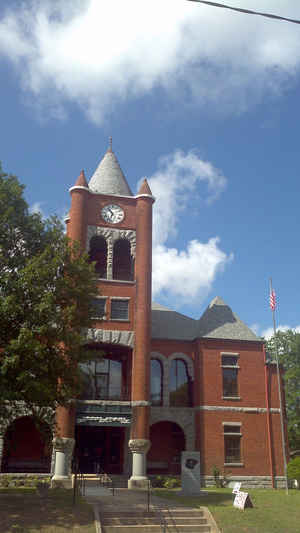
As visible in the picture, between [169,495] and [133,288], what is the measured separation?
13074mm

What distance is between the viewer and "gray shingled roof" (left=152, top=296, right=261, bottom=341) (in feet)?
116

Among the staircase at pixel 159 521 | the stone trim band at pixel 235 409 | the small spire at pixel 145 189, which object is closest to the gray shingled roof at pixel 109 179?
the small spire at pixel 145 189

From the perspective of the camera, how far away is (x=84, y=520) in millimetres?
17516

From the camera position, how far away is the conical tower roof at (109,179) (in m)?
36.1

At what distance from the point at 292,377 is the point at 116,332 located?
29.7m

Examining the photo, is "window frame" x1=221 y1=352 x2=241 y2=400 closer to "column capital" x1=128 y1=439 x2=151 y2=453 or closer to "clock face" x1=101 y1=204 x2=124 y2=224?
"column capital" x1=128 y1=439 x2=151 y2=453

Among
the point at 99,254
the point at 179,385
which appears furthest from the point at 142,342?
the point at 99,254

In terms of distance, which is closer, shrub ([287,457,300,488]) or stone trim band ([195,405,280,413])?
shrub ([287,457,300,488])

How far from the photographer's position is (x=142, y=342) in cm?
3114

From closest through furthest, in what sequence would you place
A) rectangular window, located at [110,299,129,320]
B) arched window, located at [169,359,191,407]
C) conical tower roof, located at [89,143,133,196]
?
rectangular window, located at [110,299,129,320], arched window, located at [169,359,191,407], conical tower roof, located at [89,143,133,196]

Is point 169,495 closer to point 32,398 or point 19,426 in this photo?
point 32,398

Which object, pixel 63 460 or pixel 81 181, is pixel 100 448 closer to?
pixel 63 460

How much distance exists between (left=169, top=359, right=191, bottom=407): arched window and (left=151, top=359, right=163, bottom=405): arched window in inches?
30.0

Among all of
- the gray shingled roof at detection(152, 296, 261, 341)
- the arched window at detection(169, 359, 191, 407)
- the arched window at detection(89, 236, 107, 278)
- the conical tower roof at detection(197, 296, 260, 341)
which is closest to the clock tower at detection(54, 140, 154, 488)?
the arched window at detection(89, 236, 107, 278)
